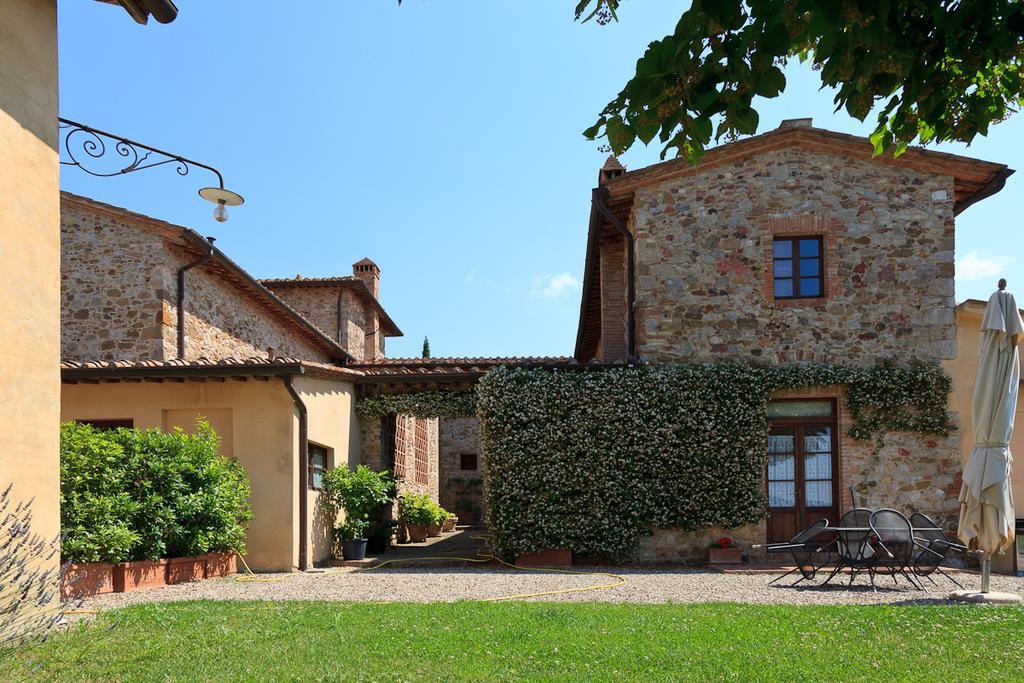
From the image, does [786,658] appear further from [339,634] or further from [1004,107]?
[1004,107]

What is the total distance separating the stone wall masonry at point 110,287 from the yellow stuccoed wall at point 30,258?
686 cm

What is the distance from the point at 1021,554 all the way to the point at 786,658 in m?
7.10

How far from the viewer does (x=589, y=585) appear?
9.29 metres

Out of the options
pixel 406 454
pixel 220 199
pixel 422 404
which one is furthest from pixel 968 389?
pixel 406 454

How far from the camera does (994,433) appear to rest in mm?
8273

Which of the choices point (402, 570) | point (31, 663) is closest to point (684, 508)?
point (402, 570)

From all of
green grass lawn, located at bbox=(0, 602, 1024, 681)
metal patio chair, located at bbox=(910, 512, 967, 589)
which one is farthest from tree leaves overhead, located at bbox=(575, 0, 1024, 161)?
metal patio chair, located at bbox=(910, 512, 967, 589)

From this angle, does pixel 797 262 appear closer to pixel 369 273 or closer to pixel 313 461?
pixel 313 461

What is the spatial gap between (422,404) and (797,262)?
5.89 metres

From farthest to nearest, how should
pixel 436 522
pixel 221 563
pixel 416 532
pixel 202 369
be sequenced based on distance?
pixel 436 522, pixel 416 532, pixel 202 369, pixel 221 563

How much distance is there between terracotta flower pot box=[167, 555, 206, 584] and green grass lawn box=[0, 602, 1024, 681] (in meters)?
2.42

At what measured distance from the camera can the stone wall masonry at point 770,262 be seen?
1191 centimetres

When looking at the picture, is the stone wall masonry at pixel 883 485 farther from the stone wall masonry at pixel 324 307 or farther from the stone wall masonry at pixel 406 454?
the stone wall masonry at pixel 324 307

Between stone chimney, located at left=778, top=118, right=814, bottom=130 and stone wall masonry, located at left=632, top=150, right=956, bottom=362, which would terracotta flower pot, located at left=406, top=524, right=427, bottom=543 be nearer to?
stone wall masonry, located at left=632, top=150, right=956, bottom=362
